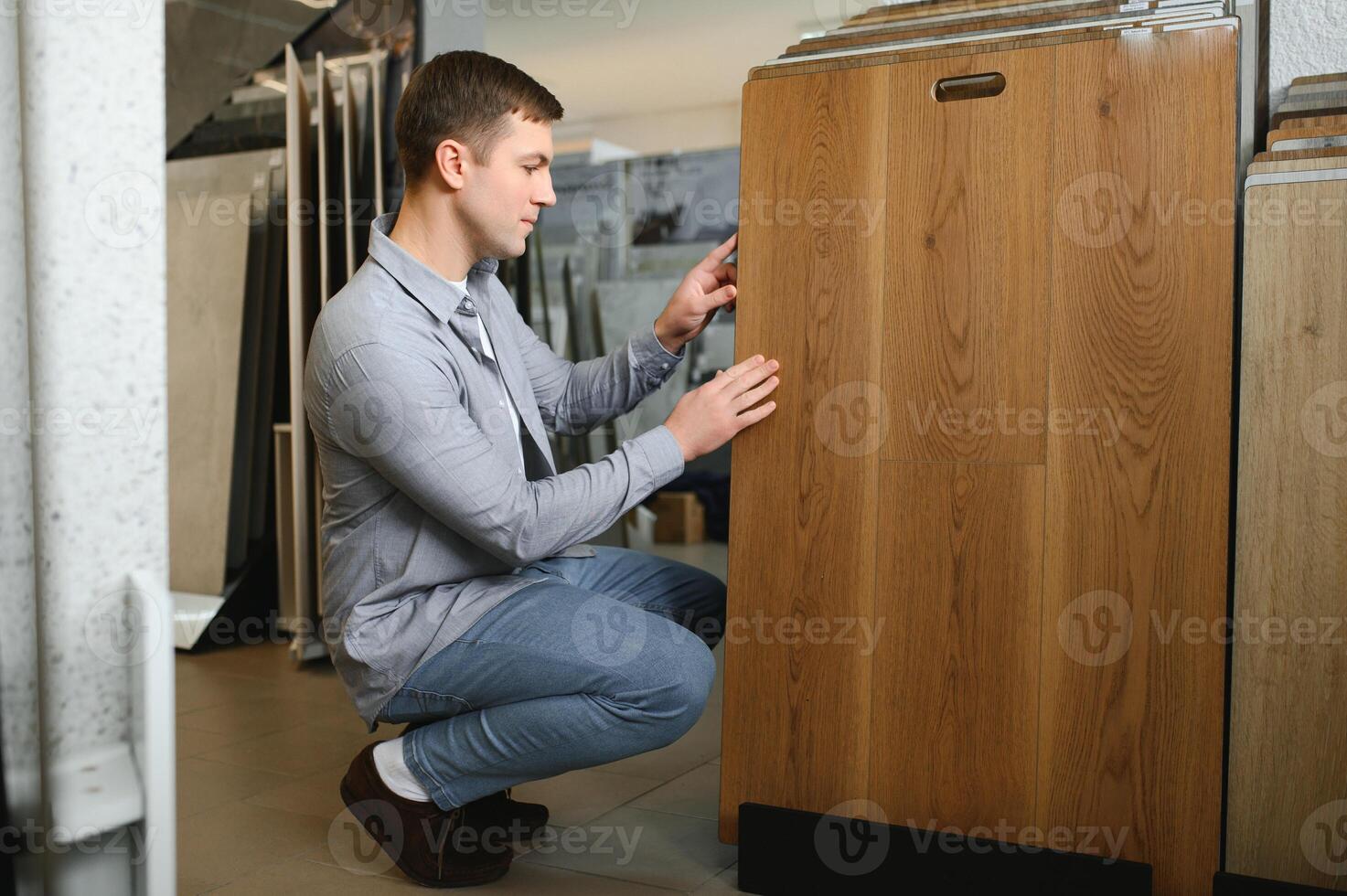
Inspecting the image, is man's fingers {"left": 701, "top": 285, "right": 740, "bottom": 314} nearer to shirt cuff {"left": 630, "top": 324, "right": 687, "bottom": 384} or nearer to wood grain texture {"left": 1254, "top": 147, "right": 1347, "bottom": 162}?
shirt cuff {"left": 630, "top": 324, "right": 687, "bottom": 384}

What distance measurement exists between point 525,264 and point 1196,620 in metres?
2.57

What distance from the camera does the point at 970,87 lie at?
59.2 inches

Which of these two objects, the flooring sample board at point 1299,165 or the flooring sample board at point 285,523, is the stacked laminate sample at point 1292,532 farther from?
the flooring sample board at point 285,523

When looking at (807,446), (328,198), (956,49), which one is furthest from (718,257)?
(328,198)

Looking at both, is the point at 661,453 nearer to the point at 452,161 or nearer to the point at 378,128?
the point at 452,161

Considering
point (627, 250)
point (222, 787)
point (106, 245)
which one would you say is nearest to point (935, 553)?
point (106, 245)

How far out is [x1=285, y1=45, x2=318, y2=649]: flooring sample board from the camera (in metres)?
3.11

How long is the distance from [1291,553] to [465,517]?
1.06 meters

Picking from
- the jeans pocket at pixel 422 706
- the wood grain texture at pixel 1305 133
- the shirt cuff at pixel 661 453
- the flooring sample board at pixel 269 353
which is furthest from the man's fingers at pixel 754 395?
the flooring sample board at pixel 269 353

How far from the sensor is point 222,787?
2129 millimetres

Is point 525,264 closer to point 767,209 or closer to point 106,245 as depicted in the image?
point 767,209

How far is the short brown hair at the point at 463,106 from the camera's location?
176 cm

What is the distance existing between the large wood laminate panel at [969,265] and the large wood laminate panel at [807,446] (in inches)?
1.4

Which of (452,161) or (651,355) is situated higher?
(452,161)
